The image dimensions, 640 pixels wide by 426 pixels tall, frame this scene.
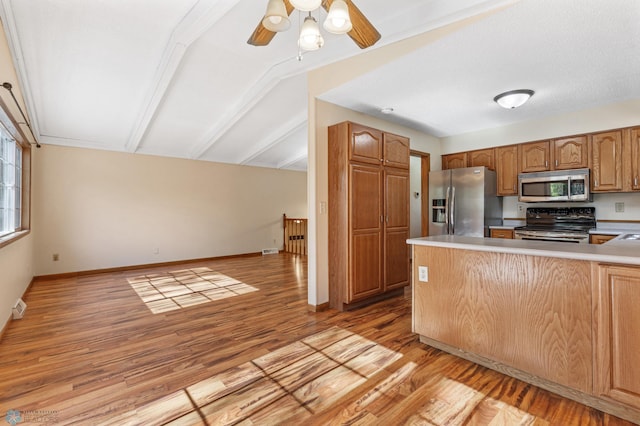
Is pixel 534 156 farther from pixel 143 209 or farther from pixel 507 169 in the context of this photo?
pixel 143 209

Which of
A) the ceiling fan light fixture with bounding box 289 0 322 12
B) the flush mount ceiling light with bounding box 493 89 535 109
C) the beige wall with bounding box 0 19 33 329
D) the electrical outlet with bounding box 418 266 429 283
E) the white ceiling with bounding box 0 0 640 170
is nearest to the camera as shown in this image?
the ceiling fan light fixture with bounding box 289 0 322 12

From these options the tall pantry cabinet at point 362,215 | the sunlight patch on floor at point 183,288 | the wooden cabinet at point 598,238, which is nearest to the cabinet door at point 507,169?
the wooden cabinet at point 598,238

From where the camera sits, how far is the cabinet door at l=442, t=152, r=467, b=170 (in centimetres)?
495

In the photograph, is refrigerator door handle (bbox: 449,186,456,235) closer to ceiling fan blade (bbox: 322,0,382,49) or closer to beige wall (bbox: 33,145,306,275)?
ceiling fan blade (bbox: 322,0,382,49)

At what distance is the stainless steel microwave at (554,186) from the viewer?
3754mm

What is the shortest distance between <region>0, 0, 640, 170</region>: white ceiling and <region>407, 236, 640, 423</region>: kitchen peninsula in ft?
5.08

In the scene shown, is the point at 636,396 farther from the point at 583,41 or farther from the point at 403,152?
the point at 403,152

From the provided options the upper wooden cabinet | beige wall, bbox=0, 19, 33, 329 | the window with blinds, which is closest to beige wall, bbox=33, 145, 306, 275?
the window with blinds

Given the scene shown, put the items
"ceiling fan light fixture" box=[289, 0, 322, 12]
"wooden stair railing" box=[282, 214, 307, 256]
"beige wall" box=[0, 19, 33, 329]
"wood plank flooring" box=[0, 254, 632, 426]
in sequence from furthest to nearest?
"wooden stair railing" box=[282, 214, 307, 256] < "beige wall" box=[0, 19, 33, 329] < "wood plank flooring" box=[0, 254, 632, 426] < "ceiling fan light fixture" box=[289, 0, 322, 12]

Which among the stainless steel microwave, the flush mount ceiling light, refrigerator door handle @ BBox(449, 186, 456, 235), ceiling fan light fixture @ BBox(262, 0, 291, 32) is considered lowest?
refrigerator door handle @ BBox(449, 186, 456, 235)

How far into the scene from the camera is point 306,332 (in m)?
2.77

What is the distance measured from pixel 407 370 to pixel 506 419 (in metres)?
0.63

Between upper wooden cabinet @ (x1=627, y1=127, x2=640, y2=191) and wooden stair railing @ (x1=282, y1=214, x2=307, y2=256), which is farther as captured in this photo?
wooden stair railing @ (x1=282, y1=214, x2=307, y2=256)

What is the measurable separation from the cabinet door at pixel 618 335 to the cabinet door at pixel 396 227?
214 cm
